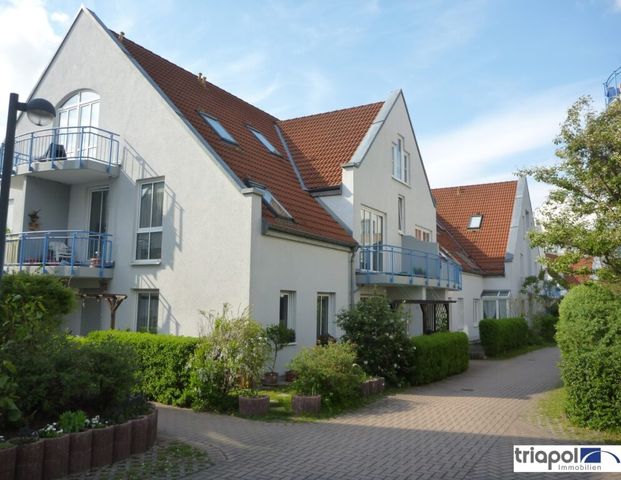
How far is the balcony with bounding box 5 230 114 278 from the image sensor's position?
13.9m

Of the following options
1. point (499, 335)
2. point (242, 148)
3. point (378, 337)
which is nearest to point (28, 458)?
point (378, 337)

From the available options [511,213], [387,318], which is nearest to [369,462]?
[387,318]

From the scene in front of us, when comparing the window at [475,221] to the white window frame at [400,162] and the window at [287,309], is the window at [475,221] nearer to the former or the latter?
the white window frame at [400,162]

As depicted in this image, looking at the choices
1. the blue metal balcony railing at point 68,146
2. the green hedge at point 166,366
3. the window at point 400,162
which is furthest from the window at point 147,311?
the window at point 400,162

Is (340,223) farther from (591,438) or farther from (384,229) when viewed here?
(591,438)

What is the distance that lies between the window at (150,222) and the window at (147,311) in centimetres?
102

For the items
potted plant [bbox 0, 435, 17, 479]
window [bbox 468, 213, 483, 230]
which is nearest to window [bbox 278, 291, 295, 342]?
potted plant [bbox 0, 435, 17, 479]

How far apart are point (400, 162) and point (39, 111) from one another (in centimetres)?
1668

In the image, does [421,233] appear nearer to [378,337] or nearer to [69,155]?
[378,337]

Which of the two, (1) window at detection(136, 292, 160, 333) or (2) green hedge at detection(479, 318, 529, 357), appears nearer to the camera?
(1) window at detection(136, 292, 160, 333)

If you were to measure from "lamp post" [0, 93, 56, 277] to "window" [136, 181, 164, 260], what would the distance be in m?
7.55

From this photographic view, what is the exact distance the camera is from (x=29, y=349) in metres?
7.64

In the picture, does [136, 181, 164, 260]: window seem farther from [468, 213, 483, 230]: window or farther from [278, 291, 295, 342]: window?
[468, 213, 483, 230]: window

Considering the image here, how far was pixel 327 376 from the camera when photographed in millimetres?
10453
